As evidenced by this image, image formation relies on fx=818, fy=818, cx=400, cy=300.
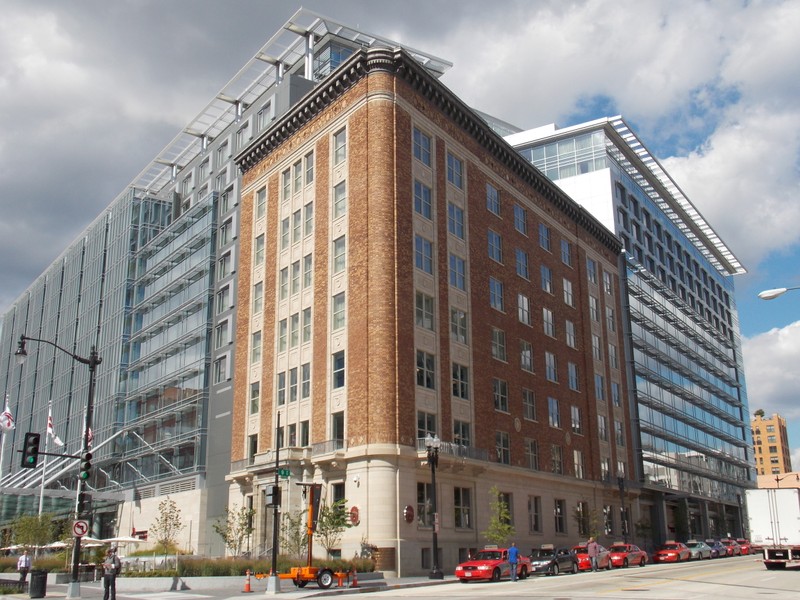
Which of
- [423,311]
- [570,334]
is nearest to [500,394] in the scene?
[423,311]

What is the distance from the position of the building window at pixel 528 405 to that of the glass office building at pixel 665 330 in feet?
65.1

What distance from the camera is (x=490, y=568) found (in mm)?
36188

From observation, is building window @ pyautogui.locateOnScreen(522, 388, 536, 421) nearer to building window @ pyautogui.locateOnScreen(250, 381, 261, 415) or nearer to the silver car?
the silver car

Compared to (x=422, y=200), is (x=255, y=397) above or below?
below

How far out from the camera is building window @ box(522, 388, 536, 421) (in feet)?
177

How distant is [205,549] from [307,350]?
20210 millimetres

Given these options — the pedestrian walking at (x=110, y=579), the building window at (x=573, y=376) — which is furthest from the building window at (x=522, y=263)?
the pedestrian walking at (x=110, y=579)

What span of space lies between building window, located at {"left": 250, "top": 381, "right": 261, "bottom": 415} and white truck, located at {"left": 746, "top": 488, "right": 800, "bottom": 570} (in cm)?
2829

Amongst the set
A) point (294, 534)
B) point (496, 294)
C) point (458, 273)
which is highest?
point (458, 273)

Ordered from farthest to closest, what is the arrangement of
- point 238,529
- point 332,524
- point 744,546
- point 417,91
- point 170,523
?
point 744,546 → point 170,523 → point 417,91 → point 238,529 → point 332,524

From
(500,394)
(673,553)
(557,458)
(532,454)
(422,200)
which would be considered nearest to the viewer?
(422,200)

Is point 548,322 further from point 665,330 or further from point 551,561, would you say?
point 665,330

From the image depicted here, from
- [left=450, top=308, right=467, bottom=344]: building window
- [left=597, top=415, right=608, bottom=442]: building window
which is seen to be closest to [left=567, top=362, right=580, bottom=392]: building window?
[left=597, top=415, right=608, bottom=442]: building window

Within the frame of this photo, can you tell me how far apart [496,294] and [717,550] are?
93.0ft
